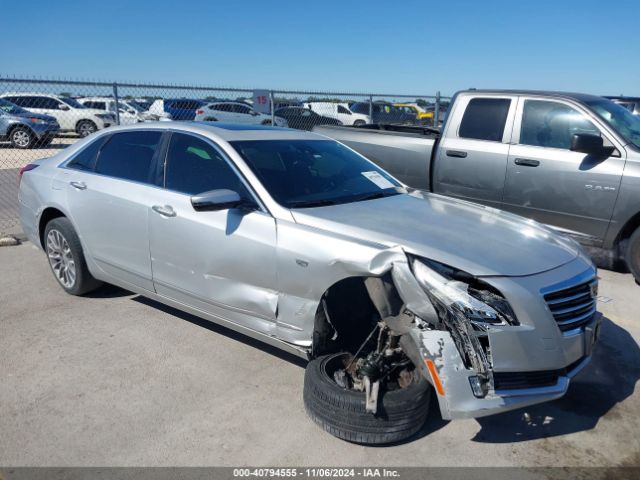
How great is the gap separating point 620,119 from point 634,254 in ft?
5.18

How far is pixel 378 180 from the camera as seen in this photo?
4172 millimetres

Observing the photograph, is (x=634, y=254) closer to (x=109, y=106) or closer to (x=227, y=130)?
(x=227, y=130)

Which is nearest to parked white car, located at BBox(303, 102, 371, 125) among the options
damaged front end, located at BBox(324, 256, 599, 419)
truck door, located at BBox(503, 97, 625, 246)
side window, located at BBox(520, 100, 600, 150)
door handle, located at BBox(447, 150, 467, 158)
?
door handle, located at BBox(447, 150, 467, 158)

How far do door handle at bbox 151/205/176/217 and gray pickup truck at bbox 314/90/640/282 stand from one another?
3900mm

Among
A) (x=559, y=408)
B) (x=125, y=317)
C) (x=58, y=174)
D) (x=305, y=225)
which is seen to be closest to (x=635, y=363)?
(x=559, y=408)

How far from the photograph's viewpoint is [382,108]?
75.6 feet

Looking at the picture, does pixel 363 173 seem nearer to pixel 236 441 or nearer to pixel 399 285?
pixel 399 285

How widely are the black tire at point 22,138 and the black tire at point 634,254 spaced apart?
16.1 m

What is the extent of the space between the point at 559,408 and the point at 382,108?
2086 centimetres

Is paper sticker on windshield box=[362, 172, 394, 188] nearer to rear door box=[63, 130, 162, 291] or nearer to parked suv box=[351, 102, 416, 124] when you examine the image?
rear door box=[63, 130, 162, 291]

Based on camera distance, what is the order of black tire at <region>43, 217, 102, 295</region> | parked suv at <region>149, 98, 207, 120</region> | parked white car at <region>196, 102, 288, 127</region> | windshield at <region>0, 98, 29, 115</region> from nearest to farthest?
black tire at <region>43, 217, 102, 295</region> < parked suv at <region>149, 98, 207, 120</region> < windshield at <region>0, 98, 29, 115</region> < parked white car at <region>196, 102, 288, 127</region>

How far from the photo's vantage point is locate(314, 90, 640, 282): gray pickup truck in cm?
548

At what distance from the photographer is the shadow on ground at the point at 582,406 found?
121 inches

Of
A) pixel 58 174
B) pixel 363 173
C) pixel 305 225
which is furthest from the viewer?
pixel 58 174
